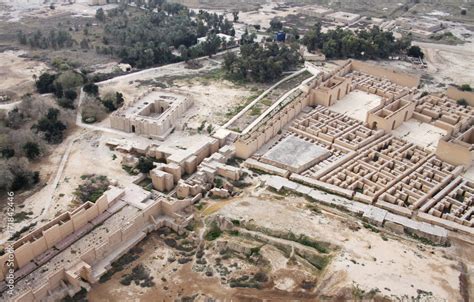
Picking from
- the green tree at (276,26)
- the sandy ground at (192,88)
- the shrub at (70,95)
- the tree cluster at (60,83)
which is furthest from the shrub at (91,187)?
the green tree at (276,26)

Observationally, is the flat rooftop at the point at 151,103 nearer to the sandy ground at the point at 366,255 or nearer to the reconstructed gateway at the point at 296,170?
the reconstructed gateway at the point at 296,170

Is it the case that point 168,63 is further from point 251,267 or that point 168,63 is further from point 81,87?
point 251,267

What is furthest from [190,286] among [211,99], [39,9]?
[39,9]

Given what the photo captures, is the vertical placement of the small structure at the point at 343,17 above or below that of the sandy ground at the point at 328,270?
above

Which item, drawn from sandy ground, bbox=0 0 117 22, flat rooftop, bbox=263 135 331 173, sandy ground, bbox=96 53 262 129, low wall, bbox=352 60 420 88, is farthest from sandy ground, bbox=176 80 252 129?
sandy ground, bbox=0 0 117 22

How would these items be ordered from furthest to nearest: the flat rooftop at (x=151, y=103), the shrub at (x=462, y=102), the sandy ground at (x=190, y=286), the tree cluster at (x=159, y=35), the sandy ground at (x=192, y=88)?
the tree cluster at (x=159, y=35)
the shrub at (x=462, y=102)
the sandy ground at (x=192, y=88)
the flat rooftop at (x=151, y=103)
the sandy ground at (x=190, y=286)

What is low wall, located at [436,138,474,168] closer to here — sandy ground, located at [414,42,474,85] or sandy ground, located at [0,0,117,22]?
sandy ground, located at [414,42,474,85]

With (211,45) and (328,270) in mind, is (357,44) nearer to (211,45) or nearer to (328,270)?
(211,45)
